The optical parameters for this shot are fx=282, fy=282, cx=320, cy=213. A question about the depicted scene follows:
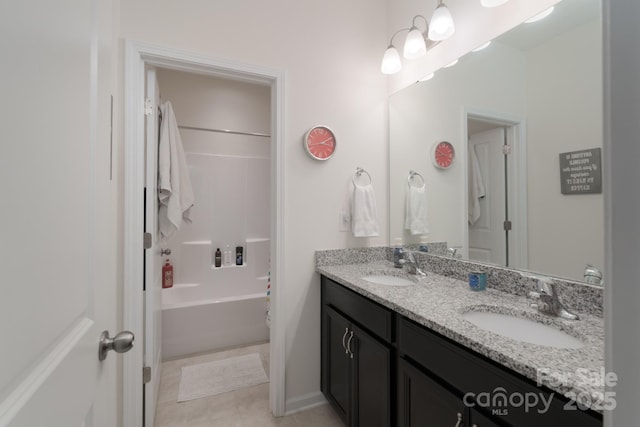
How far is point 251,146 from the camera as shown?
128 inches

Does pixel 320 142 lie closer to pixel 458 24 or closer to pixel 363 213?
pixel 363 213

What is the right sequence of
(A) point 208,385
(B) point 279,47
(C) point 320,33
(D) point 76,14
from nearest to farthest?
(D) point 76,14, (B) point 279,47, (C) point 320,33, (A) point 208,385

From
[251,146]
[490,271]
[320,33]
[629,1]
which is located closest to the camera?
[629,1]

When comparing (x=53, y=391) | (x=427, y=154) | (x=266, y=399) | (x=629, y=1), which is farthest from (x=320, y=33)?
(x=266, y=399)

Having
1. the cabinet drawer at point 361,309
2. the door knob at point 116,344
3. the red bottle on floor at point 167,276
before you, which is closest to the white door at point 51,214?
the door knob at point 116,344

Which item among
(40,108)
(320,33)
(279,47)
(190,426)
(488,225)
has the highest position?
(320,33)

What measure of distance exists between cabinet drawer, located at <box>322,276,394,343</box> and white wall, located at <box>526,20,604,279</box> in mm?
697

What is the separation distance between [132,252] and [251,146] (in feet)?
6.73

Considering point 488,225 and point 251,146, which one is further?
point 251,146

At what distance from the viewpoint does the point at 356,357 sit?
145 cm

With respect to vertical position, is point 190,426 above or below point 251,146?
below

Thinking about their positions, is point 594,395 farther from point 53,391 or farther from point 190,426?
point 190,426

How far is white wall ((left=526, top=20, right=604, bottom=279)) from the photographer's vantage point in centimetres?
105

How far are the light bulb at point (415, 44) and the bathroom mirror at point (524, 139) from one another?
175mm
